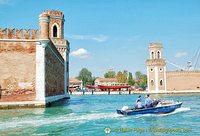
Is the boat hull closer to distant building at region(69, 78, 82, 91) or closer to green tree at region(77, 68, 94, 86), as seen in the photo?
distant building at region(69, 78, 82, 91)

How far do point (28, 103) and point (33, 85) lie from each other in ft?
4.38

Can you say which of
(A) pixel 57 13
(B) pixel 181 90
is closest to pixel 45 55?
(A) pixel 57 13

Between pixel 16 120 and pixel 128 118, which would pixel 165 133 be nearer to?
pixel 128 118

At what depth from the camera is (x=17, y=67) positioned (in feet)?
61.7

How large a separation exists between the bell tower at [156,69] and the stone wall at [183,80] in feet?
4.82

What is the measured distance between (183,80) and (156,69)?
6.57 m

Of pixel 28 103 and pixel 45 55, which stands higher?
pixel 45 55

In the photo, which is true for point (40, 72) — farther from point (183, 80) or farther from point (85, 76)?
point (85, 76)

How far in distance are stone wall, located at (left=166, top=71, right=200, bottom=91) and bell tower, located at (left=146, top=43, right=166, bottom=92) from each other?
1470 millimetres

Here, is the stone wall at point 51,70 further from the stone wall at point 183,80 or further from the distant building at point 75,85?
the distant building at point 75,85

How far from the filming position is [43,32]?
755 inches

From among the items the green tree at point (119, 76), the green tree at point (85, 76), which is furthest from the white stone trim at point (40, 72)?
the green tree at point (85, 76)

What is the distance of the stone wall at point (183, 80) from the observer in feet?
185

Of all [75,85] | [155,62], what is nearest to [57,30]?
[155,62]
